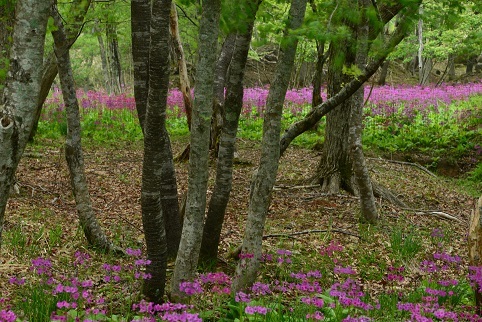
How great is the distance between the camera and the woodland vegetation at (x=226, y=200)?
317cm

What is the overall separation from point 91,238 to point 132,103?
39.1 ft

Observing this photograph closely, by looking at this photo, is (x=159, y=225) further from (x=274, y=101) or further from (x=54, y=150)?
(x=54, y=150)

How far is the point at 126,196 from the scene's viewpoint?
727 centimetres

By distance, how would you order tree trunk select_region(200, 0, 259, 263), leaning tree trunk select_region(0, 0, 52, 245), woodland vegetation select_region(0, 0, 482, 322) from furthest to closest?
tree trunk select_region(200, 0, 259, 263) < woodland vegetation select_region(0, 0, 482, 322) < leaning tree trunk select_region(0, 0, 52, 245)

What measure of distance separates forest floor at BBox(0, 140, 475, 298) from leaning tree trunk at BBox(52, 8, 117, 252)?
0.83ft

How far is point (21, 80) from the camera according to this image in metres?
2.37

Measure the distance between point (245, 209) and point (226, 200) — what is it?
2448mm

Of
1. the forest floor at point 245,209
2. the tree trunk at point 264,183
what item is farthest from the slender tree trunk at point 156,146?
the forest floor at point 245,209

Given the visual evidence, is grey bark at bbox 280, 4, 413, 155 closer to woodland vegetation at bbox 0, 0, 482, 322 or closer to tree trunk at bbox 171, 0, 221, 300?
woodland vegetation at bbox 0, 0, 482, 322

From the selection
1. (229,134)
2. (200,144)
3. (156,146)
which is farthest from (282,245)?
(156,146)

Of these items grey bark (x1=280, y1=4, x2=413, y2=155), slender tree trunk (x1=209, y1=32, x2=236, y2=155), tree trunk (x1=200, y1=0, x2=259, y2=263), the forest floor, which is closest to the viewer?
tree trunk (x1=200, y1=0, x2=259, y2=263)

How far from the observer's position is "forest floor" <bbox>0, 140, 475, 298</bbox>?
17.2ft

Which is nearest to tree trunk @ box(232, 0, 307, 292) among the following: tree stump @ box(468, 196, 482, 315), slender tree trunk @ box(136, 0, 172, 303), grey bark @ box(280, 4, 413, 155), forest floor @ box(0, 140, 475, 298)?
slender tree trunk @ box(136, 0, 172, 303)

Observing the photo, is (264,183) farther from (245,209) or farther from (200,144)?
(245,209)
